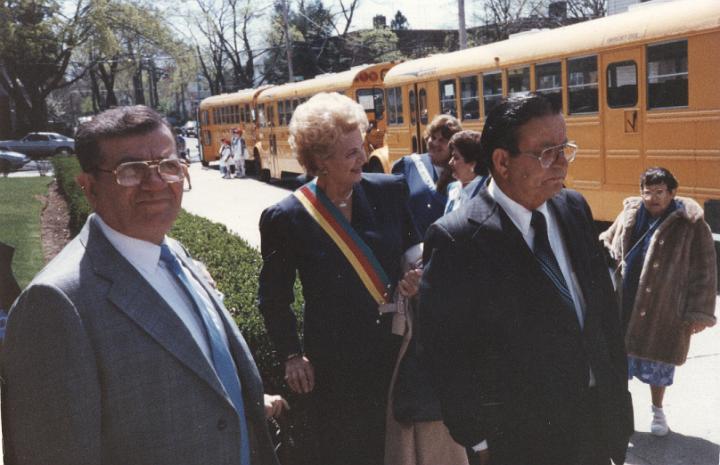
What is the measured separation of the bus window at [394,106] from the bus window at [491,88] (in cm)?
403

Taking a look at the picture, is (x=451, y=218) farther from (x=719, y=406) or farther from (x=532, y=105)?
(x=719, y=406)

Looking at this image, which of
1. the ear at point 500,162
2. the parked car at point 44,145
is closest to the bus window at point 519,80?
the ear at point 500,162

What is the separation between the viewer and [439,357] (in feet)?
7.38

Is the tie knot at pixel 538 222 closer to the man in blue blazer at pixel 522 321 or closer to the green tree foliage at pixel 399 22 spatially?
the man in blue blazer at pixel 522 321

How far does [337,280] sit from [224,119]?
29528mm

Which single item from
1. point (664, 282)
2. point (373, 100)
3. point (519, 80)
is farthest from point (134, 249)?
point (373, 100)

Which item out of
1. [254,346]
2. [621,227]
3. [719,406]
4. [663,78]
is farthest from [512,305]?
[663,78]

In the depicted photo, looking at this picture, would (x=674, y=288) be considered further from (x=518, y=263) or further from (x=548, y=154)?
(x=518, y=263)

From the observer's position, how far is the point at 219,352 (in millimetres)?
1957

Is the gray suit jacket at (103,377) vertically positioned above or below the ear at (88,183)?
below

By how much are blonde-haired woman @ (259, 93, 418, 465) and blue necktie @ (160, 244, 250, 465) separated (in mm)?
852

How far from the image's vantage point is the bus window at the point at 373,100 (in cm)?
2030

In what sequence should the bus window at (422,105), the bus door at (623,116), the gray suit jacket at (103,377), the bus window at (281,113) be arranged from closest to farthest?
1. the gray suit jacket at (103,377)
2. the bus door at (623,116)
3. the bus window at (422,105)
4. the bus window at (281,113)

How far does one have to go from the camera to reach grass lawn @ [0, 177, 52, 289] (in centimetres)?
758
